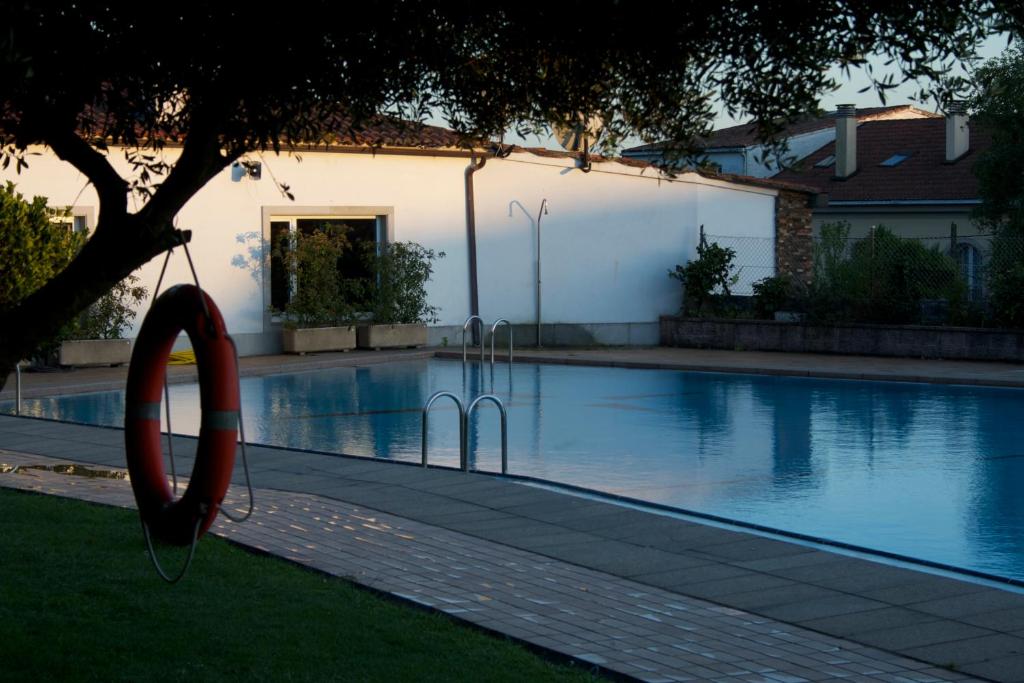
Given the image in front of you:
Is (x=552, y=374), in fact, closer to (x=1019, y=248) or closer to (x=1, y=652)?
(x=1019, y=248)

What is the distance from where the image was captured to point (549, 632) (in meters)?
5.91

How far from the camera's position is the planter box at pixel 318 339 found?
75.4ft

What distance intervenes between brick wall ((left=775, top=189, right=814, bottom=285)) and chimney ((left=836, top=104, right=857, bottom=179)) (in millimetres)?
13239

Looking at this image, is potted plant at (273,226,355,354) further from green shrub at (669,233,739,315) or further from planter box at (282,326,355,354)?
green shrub at (669,233,739,315)

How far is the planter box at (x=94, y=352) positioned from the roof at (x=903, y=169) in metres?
22.5

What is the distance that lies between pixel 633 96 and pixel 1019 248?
16.2m

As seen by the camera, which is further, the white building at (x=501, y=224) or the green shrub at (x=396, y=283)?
the green shrub at (x=396, y=283)

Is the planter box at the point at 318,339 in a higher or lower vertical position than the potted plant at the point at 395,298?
lower

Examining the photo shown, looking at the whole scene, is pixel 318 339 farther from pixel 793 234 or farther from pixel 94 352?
pixel 793 234

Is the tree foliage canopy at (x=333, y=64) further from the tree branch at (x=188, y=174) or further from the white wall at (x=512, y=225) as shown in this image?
the white wall at (x=512, y=225)

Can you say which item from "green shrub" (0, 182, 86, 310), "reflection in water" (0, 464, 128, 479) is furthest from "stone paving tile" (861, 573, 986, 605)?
"green shrub" (0, 182, 86, 310)

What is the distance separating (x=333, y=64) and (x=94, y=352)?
15.7 metres

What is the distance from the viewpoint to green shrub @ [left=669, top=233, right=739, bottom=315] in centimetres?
2594

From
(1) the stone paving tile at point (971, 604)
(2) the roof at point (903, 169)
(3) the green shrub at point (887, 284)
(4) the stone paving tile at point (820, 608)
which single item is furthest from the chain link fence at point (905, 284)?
(4) the stone paving tile at point (820, 608)
